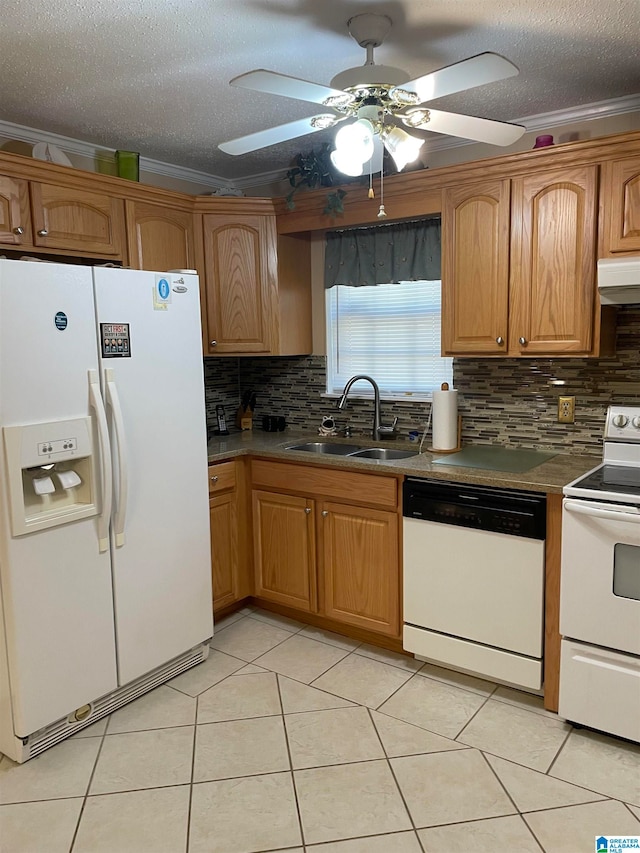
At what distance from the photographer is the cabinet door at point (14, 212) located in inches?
102

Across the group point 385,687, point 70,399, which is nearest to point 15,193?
point 70,399

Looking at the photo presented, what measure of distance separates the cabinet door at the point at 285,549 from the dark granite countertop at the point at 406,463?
0.77 ft

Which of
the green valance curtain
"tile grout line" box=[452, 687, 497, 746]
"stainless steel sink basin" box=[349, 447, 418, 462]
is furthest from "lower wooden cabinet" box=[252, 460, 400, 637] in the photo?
the green valance curtain

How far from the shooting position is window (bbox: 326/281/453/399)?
3.37 metres

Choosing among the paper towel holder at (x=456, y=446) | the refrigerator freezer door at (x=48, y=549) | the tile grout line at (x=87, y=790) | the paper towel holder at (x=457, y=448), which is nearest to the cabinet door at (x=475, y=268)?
the paper towel holder at (x=456, y=446)

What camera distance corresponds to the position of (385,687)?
269cm

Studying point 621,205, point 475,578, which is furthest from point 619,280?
point 475,578

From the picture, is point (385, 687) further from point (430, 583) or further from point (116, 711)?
point (116, 711)

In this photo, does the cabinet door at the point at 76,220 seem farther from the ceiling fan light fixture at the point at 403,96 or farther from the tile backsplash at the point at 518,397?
the ceiling fan light fixture at the point at 403,96

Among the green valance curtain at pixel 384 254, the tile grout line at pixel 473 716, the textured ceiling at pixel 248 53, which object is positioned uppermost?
the textured ceiling at pixel 248 53

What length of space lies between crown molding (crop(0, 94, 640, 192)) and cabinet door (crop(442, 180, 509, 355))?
46 cm

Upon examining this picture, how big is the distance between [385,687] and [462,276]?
1.83m

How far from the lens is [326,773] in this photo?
2.16 m

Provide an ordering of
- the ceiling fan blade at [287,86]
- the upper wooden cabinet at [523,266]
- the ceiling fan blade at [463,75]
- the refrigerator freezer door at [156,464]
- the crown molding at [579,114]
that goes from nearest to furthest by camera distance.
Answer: the ceiling fan blade at [463,75]
the ceiling fan blade at [287,86]
the refrigerator freezer door at [156,464]
the upper wooden cabinet at [523,266]
the crown molding at [579,114]
